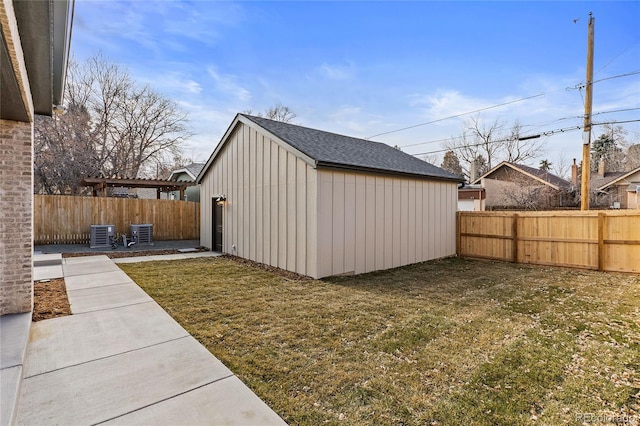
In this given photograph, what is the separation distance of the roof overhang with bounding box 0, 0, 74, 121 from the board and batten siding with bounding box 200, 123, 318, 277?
4307 millimetres

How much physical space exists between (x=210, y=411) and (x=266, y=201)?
610cm

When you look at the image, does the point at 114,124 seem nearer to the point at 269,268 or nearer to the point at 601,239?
the point at 269,268

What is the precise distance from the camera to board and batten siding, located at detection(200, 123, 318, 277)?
6.75m

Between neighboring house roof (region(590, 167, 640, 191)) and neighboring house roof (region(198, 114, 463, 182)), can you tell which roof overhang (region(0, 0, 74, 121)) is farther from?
neighboring house roof (region(590, 167, 640, 191))

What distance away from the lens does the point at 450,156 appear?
33.2 metres

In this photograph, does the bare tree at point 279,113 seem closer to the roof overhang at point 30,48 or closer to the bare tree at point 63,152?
the bare tree at point 63,152

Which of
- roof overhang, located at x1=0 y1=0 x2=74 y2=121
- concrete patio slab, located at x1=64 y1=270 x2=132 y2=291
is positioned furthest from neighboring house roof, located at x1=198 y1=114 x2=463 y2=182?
concrete patio slab, located at x1=64 y1=270 x2=132 y2=291

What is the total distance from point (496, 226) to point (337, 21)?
8.31 meters

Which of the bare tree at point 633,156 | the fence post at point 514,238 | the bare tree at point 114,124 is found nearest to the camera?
the fence post at point 514,238

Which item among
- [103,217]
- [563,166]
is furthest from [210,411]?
[563,166]

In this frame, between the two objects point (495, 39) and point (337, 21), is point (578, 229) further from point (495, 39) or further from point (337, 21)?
point (337, 21)

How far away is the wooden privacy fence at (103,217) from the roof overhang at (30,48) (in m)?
9.18

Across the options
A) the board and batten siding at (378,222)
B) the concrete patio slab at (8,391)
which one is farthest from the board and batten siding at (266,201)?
the concrete patio slab at (8,391)

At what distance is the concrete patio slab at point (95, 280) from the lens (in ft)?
18.0
